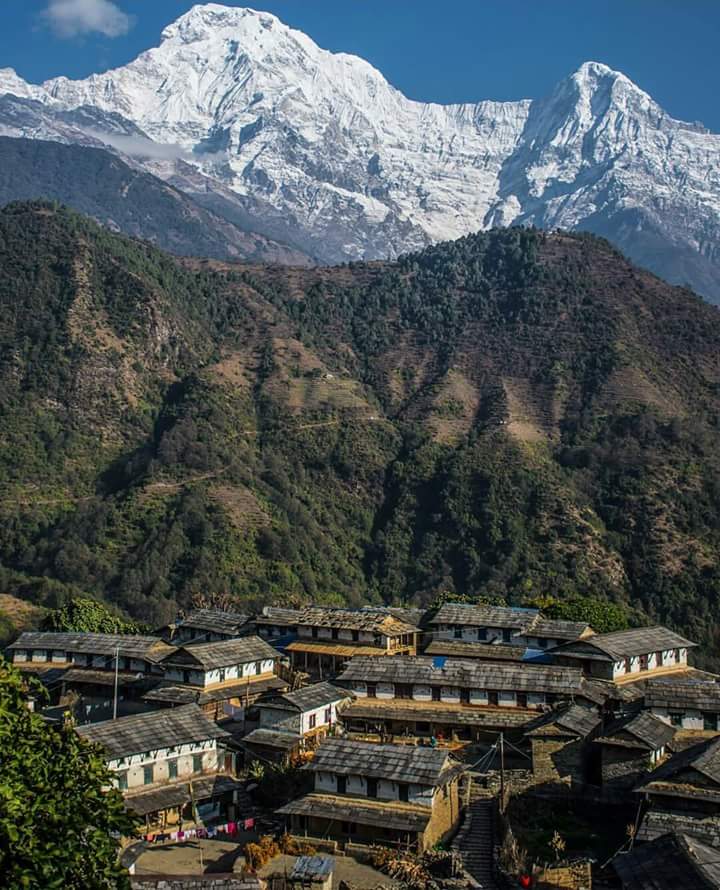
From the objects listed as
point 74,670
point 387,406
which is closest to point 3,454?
point 387,406

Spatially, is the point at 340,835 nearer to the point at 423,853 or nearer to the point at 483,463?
the point at 423,853

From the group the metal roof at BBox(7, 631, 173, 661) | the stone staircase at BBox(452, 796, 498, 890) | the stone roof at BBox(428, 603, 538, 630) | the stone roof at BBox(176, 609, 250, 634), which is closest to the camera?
the stone staircase at BBox(452, 796, 498, 890)

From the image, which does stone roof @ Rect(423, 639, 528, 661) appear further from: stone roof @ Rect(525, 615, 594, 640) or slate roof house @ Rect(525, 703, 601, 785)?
slate roof house @ Rect(525, 703, 601, 785)

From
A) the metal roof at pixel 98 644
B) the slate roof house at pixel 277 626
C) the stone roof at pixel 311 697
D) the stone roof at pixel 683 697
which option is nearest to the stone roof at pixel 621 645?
the stone roof at pixel 683 697

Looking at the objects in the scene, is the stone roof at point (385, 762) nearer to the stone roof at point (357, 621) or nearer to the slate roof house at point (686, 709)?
the slate roof house at point (686, 709)

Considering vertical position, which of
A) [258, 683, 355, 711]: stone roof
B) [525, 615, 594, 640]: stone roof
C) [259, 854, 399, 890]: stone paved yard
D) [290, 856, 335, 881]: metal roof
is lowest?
[259, 854, 399, 890]: stone paved yard

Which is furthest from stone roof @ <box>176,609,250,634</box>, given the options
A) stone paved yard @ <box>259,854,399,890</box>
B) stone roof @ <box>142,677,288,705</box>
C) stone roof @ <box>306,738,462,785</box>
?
stone paved yard @ <box>259,854,399,890</box>

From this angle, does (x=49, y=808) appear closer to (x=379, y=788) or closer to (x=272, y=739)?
(x=379, y=788)
